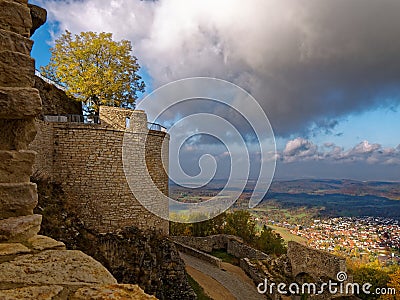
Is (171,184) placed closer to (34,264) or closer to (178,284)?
(178,284)

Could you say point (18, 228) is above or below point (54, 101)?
below

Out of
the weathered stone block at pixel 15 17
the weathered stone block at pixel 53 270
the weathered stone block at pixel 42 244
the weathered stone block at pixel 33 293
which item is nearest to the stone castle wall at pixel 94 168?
the weathered stone block at pixel 15 17

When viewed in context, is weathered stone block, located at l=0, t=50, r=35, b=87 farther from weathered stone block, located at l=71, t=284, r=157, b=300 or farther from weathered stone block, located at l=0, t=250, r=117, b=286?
weathered stone block, located at l=71, t=284, r=157, b=300

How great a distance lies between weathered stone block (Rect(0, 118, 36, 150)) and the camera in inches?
113

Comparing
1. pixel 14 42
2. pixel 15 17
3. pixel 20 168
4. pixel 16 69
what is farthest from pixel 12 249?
pixel 15 17

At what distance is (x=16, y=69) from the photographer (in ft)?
9.29

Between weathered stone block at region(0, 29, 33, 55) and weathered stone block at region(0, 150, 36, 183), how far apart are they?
971 mm

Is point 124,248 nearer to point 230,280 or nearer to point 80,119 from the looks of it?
point 80,119

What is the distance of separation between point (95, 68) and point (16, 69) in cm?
1154

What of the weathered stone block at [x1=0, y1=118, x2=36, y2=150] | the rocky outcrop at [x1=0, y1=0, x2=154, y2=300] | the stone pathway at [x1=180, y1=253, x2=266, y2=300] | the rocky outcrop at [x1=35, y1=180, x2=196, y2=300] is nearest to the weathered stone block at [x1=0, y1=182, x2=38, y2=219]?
the rocky outcrop at [x1=0, y1=0, x2=154, y2=300]

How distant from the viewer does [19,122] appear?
2.91m

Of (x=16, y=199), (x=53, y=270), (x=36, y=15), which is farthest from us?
(x=36, y=15)

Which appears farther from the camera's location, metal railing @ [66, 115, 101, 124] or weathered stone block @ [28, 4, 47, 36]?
metal railing @ [66, 115, 101, 124]

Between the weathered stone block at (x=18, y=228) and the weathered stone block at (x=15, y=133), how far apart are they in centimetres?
68
